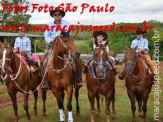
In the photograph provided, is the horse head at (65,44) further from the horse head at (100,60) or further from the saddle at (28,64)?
the saddle at (28,64)

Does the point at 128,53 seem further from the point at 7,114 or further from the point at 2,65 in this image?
the point at 7,114

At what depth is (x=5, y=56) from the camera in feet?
21.9

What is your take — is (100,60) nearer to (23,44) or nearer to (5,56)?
(5,56)

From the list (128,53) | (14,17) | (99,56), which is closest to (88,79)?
(99,56)

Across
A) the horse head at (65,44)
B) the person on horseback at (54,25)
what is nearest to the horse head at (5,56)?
the person on horseback at (54,25)

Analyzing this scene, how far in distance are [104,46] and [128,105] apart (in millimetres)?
4500

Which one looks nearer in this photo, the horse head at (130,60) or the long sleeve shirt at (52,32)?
the horse head at (130,60)

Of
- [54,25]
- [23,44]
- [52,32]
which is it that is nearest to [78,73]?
[52,32]

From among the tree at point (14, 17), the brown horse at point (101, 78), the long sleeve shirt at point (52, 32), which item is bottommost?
the brown horse at point (101, 78)

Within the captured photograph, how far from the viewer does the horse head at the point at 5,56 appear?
6.55 meters

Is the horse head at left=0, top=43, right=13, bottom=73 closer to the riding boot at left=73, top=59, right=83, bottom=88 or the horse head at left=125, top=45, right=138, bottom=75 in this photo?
the riding boot at left=73, top=59, right=83, bottom=88

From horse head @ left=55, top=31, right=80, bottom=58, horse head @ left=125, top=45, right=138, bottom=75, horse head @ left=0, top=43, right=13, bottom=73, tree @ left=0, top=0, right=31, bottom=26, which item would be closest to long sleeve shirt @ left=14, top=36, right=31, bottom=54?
horse head @ left=0, top=43, right=13, bottom=73

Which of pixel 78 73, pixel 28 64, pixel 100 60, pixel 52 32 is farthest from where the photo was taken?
pixel 28 64

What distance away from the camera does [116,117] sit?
8430mm
